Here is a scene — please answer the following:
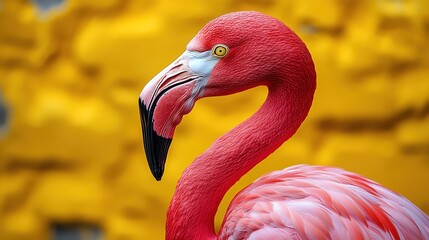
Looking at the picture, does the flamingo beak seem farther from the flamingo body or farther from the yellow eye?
the flamingo body

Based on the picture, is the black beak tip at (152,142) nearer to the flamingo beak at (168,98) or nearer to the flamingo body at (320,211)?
the flamingo beak at (168,98)

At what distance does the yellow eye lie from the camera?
144 centimetres

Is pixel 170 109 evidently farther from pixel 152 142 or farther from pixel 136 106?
pixel 136 106

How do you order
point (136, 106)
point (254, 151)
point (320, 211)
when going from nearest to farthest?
point (320, 211) < point (254, 151) < point (136, 106)

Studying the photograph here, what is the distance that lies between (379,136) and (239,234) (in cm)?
104

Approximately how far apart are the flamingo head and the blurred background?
0.86 metres

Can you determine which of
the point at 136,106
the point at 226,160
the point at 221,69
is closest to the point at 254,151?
the point at 226,160

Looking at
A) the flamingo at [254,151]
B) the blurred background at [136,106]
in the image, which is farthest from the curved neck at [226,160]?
the blurred background at [136,106]

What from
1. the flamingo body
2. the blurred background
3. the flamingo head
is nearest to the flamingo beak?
the flamingo head

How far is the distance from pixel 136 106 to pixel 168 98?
961 millimetres

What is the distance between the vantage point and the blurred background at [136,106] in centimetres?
228

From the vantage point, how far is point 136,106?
2.38 m

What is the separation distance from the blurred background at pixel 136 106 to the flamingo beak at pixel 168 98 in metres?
0.88

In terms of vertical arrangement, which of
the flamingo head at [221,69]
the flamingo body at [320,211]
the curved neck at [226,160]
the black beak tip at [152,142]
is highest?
the flamingo head at [221,69]
